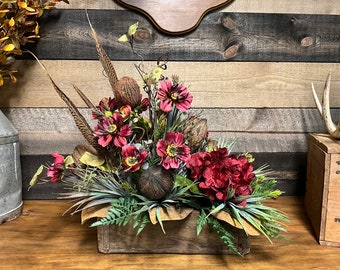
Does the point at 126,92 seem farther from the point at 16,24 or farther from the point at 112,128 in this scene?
the point at 16,24

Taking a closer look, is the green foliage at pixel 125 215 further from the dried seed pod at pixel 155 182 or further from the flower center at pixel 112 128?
the flower center at pixel 112 128

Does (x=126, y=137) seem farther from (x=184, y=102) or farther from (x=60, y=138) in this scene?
(x=60, y=138)

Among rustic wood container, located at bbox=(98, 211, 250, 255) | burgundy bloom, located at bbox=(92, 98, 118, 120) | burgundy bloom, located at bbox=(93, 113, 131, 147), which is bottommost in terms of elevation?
rustic wood container, located at bbox=(98, 211, 250, 255)

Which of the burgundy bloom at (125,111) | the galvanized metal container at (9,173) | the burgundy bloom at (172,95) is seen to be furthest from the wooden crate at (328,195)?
the galvanized metal container at (9,173)

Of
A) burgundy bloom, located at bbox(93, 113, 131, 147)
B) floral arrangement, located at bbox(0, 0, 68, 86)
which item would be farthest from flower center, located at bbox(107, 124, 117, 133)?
floral arrangement, located at bbox(0, 0, 68, 86)

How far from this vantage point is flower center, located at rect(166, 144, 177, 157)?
729 mm

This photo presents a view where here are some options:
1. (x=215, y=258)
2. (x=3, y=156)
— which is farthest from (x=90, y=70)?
(x=215, y=258)

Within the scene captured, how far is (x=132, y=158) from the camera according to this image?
0.73 meters

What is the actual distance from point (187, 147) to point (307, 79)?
59 centimetres

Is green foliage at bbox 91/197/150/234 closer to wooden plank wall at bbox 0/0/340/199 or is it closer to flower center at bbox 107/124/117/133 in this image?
flower center at bbox 107/124/117/133

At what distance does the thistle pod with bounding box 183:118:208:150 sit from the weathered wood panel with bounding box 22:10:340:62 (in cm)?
37

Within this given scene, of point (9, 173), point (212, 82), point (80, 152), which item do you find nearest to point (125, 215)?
point (80, 152)

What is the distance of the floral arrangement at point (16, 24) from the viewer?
2.97 feet

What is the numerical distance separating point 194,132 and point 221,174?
120 mm
